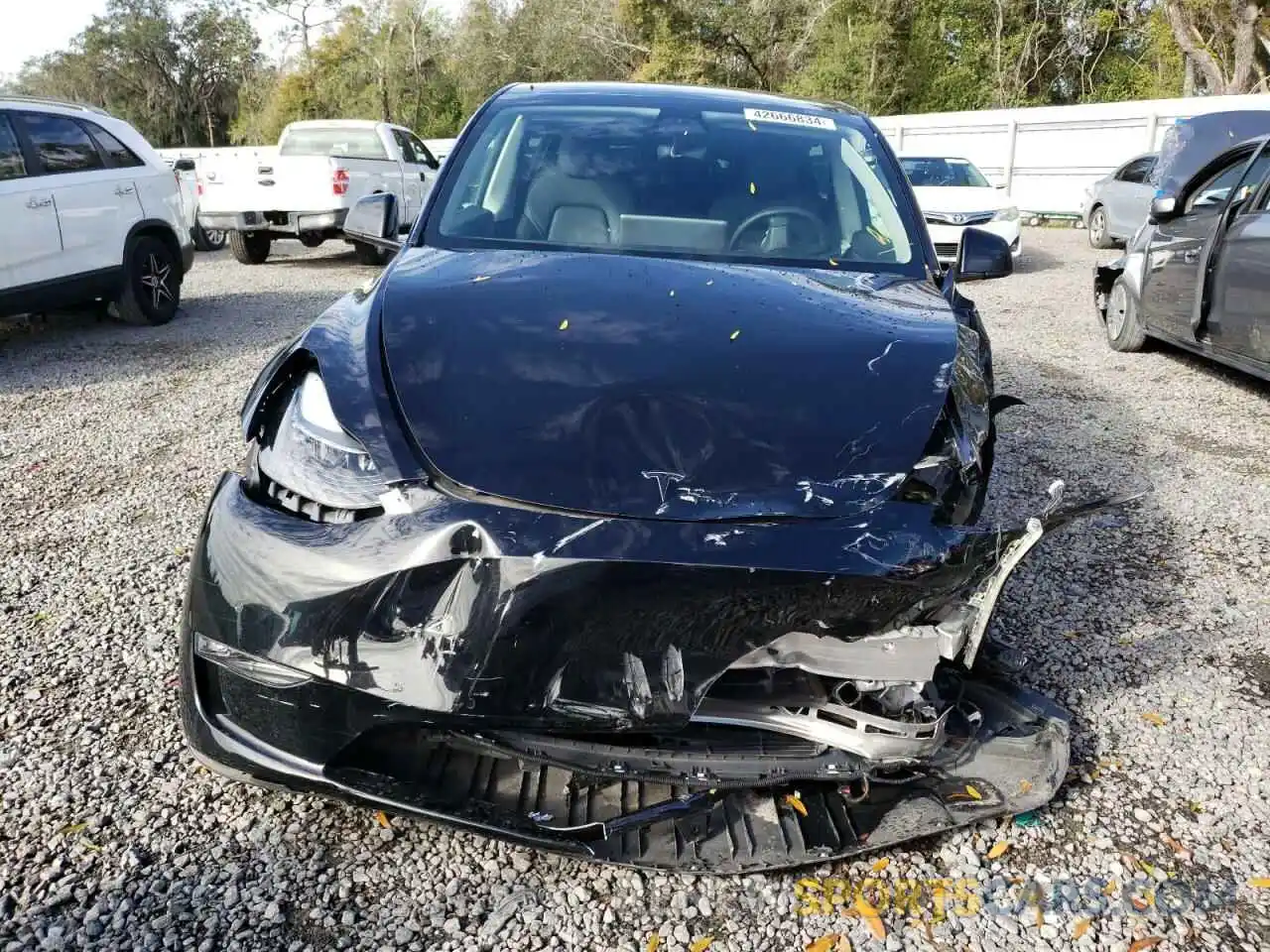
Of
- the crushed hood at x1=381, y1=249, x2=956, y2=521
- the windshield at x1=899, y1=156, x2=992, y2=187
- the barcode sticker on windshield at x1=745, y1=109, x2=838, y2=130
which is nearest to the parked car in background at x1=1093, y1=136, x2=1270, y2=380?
the barcode sticker on windshield at x1=745, y1=109, x2=838, y2=130

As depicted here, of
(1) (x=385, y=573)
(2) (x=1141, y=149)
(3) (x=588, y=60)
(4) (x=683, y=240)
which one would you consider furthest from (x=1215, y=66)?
(1) (x=385, y=573)

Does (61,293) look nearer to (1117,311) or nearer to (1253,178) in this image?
(1117,311)

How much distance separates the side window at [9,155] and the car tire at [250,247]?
5.37m

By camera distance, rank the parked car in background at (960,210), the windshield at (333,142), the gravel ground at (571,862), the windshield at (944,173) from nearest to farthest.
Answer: the gravel ground at (571,862)
the parked car in background at (960,210)
the windshield at (333,142)
the windshield at (944,173)

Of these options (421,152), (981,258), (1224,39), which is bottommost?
(981,258)

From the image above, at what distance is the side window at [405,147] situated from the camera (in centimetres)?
1273

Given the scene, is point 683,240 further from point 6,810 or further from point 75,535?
point 75,535

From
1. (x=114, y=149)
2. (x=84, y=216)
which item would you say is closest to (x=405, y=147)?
(x=114, y=149)

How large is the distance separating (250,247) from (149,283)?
450cm

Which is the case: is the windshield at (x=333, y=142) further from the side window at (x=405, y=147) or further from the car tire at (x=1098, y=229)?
the car tire at (x=1098, y=229)

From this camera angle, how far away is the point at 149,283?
8.17m

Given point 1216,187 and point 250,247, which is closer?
point 1216,187

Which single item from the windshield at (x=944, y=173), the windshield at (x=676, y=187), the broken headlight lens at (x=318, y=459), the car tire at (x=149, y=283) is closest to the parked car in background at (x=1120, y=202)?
the windshield at (x=944, y=173)

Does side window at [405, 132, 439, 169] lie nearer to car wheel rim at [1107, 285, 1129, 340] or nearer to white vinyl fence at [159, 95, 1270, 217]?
white vinyl fence at [159, 95, 1270, 217]
